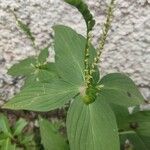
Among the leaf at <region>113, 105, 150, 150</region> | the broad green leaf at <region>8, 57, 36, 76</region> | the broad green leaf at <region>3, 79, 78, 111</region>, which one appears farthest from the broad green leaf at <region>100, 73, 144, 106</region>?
the broad green leaf at <region>8, 57, 36, 76</region>

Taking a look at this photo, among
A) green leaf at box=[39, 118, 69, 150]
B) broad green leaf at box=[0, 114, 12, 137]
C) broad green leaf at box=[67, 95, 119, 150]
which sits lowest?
broad green leaf at box=[0, 114, 12, 137]

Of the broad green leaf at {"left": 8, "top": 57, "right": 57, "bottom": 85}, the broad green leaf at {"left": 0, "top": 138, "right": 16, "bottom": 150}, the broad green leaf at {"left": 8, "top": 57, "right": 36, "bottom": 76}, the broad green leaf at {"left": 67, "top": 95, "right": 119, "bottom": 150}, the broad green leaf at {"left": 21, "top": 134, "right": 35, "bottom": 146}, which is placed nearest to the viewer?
the broad green leaf at {"left": 67, "top": 95, "right": 119, "bottom": 150}

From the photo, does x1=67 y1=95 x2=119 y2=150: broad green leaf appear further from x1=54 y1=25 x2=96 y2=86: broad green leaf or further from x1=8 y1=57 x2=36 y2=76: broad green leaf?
x1=8 y1=57 x2=36 y2=76: broad green leaf

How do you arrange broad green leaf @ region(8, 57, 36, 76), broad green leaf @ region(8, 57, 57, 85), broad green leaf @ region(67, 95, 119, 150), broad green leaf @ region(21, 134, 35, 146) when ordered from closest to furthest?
broad green leaf @ region(67, 95, 119, 150)
broad green leaf @ region(8, 57, 57, 85)
broad green leaf @ region(8, 57, 36, 76)
broad green leaf @ region(21, 134, 35, 146)

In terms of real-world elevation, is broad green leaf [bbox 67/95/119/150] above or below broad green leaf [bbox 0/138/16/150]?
above

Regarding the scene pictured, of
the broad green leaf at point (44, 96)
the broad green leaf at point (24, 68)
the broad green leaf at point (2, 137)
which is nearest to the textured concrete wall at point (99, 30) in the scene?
the broad green leaf at point (24, 68)

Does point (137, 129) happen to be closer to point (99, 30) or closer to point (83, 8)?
point (99, 30)

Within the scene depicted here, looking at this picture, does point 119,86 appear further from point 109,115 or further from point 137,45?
point 137,45
